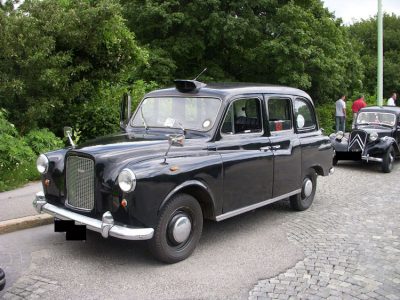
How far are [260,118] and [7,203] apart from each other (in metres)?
4.04

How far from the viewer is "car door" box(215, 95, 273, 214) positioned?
5535mm

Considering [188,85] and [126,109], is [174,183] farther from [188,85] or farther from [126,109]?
[126,109]

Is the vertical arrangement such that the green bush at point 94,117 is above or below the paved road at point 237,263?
above

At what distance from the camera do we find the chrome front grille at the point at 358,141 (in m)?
11.5

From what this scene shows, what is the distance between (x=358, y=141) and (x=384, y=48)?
34115 millimetres

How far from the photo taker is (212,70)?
19672mm

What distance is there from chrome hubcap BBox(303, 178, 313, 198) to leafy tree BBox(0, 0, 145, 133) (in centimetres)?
573

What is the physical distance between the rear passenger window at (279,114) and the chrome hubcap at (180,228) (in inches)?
85.1

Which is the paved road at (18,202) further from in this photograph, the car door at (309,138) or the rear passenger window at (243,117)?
the car door at (309,138)

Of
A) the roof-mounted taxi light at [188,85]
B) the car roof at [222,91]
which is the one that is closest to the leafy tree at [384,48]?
the car roof at [222,91]

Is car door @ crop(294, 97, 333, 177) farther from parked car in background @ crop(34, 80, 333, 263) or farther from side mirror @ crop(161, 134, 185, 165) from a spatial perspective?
side mirror @ crop(161, 134, 185, 165)

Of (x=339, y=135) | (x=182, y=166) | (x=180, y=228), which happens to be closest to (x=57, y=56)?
(x=182, y=166)

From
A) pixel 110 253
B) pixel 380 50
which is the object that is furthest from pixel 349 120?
pixel 110 253

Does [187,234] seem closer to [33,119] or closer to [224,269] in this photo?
[224,269]
